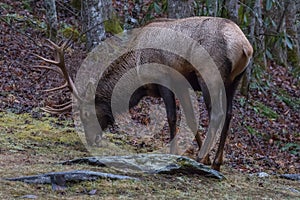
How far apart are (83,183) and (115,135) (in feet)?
12.4

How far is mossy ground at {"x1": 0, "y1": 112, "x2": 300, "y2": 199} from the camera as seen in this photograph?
15.0ft

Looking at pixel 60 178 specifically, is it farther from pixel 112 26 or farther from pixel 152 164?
pixel 112 26

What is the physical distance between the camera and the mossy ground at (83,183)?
459 cm

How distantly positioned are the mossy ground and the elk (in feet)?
1.51

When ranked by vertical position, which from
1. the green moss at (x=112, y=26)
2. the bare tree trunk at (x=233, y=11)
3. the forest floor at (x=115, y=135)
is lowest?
the forest floor at (x=115, y=135)

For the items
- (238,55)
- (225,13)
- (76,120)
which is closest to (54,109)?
(76,120)

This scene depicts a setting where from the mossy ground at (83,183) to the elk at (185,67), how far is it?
18.1 inches

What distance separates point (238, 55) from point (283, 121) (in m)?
5.72

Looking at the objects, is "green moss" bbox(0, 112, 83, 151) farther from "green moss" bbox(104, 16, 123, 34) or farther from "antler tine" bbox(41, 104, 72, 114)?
"green moss" bbox(104, 16, 123, 34)

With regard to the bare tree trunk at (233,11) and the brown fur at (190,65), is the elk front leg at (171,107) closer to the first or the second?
the brown fur at (190,65)

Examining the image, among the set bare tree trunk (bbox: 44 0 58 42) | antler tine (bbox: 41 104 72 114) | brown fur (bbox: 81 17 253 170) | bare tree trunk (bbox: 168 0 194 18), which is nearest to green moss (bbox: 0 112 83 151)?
antler tine (bbox: 41 104 72 114)

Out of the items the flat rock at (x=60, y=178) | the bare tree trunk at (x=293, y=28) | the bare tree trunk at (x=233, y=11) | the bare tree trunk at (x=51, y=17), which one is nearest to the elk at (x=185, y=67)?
the flat rock at (x=60, y=178)

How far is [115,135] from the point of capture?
28.2ft

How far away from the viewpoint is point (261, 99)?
13.5 meters
